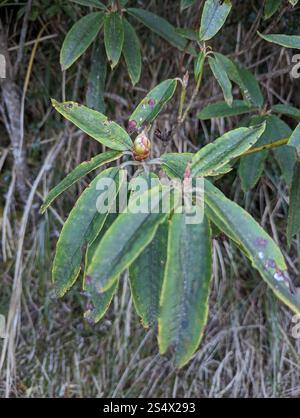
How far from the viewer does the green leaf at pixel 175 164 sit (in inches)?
25.1

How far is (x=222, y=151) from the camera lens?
62 centimetres

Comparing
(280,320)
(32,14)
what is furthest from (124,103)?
(280,320)

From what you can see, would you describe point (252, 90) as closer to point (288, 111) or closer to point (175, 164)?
point (288, 111)

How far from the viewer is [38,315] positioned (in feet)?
4.70

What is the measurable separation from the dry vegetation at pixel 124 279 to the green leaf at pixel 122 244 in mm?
914

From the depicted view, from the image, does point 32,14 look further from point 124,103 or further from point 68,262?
point 68,262

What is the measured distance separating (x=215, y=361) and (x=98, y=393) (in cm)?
33

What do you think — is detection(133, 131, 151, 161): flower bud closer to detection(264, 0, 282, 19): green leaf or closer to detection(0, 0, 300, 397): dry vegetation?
detection(264, 0, 282, 19): green leaf

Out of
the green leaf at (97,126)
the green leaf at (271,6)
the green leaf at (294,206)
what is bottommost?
the green leaf at (294,206)

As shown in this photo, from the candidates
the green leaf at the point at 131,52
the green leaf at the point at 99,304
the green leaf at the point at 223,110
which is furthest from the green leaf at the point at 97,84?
the green leaf at the point at 99,304

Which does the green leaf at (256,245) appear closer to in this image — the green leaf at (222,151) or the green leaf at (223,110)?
the green leaf at (222,151)

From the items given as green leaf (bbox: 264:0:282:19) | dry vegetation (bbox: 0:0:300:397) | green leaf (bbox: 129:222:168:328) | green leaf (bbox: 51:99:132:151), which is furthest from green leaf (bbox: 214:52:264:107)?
green leaf (bbox: 129:222:168:328)

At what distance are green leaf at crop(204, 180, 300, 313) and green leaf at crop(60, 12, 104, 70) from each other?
53 centimetres
